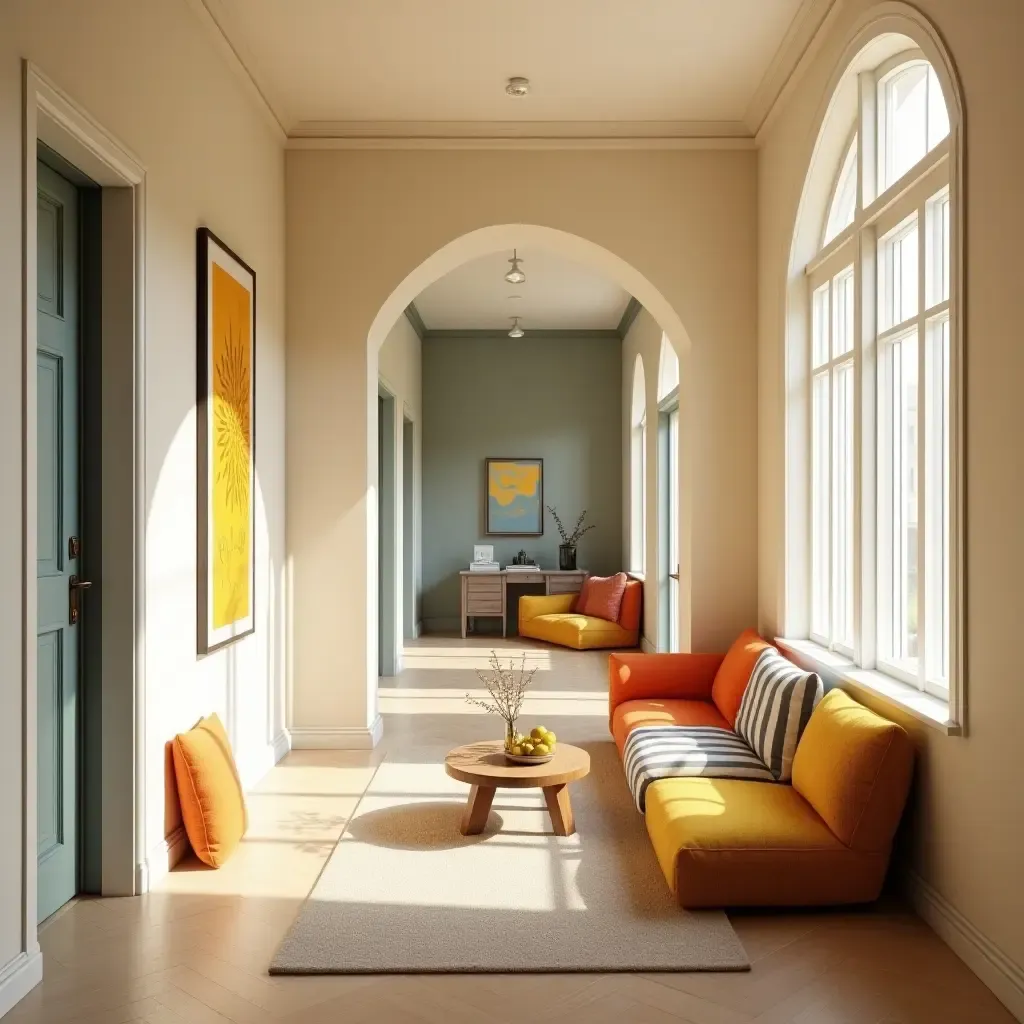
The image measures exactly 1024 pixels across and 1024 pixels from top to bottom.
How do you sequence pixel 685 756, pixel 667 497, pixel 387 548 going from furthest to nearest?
pixel 667 497
pixel 387 548
pixel 685 756

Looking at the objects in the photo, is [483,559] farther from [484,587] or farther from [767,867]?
[767,867]

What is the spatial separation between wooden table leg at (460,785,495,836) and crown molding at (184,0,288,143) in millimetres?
3245

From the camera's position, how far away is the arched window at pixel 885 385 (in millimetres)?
3295

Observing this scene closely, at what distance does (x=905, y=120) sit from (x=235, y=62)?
2.80 m

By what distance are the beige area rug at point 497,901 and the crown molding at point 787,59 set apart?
3.35 m

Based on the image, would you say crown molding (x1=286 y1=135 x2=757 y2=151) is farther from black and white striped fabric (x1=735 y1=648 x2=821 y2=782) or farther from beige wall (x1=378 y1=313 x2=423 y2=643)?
black and white striped fabric (x1=735 y1=648 x2=821 y2=782)

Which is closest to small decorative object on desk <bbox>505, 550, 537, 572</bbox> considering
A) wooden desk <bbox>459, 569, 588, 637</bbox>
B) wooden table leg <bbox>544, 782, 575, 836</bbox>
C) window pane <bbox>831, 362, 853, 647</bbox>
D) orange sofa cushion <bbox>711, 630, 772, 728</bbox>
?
wooden desk <bbox>459, 569, 588, 637</bbox>

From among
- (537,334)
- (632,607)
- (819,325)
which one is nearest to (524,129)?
(819,325)

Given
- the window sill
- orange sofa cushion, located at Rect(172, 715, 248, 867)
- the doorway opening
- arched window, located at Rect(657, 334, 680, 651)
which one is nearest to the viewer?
the window sill

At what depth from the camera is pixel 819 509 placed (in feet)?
15.3

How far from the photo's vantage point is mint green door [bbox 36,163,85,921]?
3039 mm

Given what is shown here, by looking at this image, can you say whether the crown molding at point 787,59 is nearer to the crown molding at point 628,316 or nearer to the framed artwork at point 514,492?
the crown molding at point 628,316

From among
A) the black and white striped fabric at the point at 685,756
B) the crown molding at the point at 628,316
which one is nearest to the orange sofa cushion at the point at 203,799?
the black and white striped fabric at the point at 685,756

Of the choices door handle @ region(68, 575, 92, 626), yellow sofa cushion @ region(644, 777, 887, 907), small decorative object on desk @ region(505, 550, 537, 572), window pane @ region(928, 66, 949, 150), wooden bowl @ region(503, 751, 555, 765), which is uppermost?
window pane @ region(928, 66, 949, 150)
